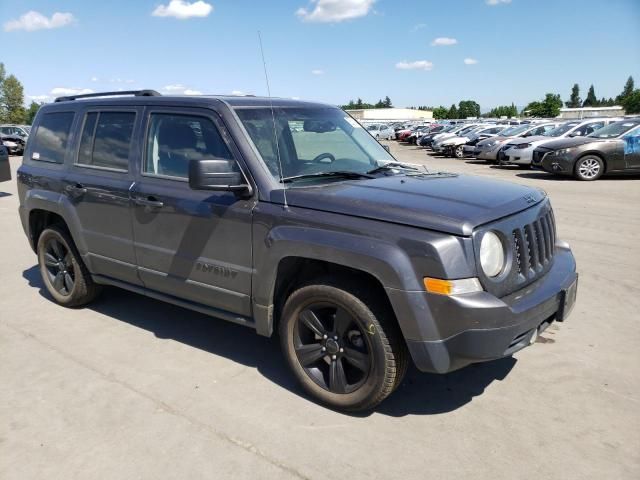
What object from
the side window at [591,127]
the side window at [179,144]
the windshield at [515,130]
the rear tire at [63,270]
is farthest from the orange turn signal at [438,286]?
the windshield at [515,130]

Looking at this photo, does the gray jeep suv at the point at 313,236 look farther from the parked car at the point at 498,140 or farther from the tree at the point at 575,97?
the tree at the point at 575,97

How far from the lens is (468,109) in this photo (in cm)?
10469

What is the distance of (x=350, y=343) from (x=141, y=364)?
1.70 meters

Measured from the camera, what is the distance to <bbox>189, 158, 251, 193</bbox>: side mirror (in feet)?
10.7

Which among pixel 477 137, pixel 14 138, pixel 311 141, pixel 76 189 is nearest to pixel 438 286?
pixel 311 141

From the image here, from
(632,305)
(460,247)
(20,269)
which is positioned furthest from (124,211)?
(632,305)

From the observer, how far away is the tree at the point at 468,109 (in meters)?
103

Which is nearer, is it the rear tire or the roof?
the roof

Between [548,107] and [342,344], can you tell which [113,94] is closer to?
[342,344]

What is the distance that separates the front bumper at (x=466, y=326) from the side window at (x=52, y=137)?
3.60 m

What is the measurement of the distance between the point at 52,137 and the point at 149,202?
5.82 feet

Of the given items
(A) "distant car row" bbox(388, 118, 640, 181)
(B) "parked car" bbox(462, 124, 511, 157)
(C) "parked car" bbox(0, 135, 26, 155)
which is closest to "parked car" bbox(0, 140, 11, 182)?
(A) "distant car row" bbox(388, 118, 640, 181)

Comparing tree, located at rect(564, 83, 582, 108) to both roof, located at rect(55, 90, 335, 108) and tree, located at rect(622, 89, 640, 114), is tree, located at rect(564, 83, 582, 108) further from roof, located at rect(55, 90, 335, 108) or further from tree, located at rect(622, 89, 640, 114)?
roof, located at rect(55, 90, 335, 108)

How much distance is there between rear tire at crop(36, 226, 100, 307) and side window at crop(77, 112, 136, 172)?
0.82m
